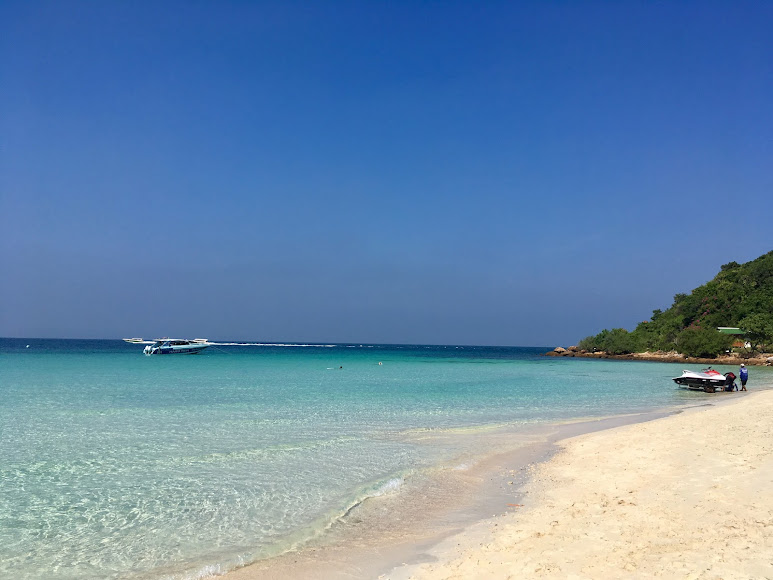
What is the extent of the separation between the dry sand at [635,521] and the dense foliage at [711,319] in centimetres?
6298

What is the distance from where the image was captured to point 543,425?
1712 cm

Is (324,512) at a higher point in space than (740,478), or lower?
lower

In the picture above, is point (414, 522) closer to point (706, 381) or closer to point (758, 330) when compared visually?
point (706, 381)

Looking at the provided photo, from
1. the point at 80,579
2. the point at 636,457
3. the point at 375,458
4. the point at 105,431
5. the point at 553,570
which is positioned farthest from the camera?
the point at 105,431

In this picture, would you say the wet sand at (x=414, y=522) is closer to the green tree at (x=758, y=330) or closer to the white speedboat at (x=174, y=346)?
the green tree at (x=758, y=330)

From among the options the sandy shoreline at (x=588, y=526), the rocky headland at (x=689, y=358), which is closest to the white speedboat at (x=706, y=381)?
the sandy shoreline at (x=588, y=526)

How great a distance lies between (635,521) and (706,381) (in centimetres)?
2699

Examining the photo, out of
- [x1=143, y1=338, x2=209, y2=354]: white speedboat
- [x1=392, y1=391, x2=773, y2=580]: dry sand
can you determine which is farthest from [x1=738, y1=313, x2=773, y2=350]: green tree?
[x1=143, y1=338, x2=209, y2=354]: white speedboat

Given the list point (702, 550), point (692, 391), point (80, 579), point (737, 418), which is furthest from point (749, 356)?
point (80, 579)

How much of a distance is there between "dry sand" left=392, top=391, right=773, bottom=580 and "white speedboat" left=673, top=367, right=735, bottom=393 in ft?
64.9

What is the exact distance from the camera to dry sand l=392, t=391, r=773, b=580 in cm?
543

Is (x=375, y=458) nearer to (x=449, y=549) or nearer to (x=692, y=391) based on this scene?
(x=449, y=549)

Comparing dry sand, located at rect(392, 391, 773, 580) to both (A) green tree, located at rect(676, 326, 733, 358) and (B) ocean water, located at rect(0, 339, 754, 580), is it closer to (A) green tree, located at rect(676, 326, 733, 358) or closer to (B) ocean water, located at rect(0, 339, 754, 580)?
(B) ocean water, located at rect(0, 339, 754, 580)

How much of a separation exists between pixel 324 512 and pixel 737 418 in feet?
43.2
